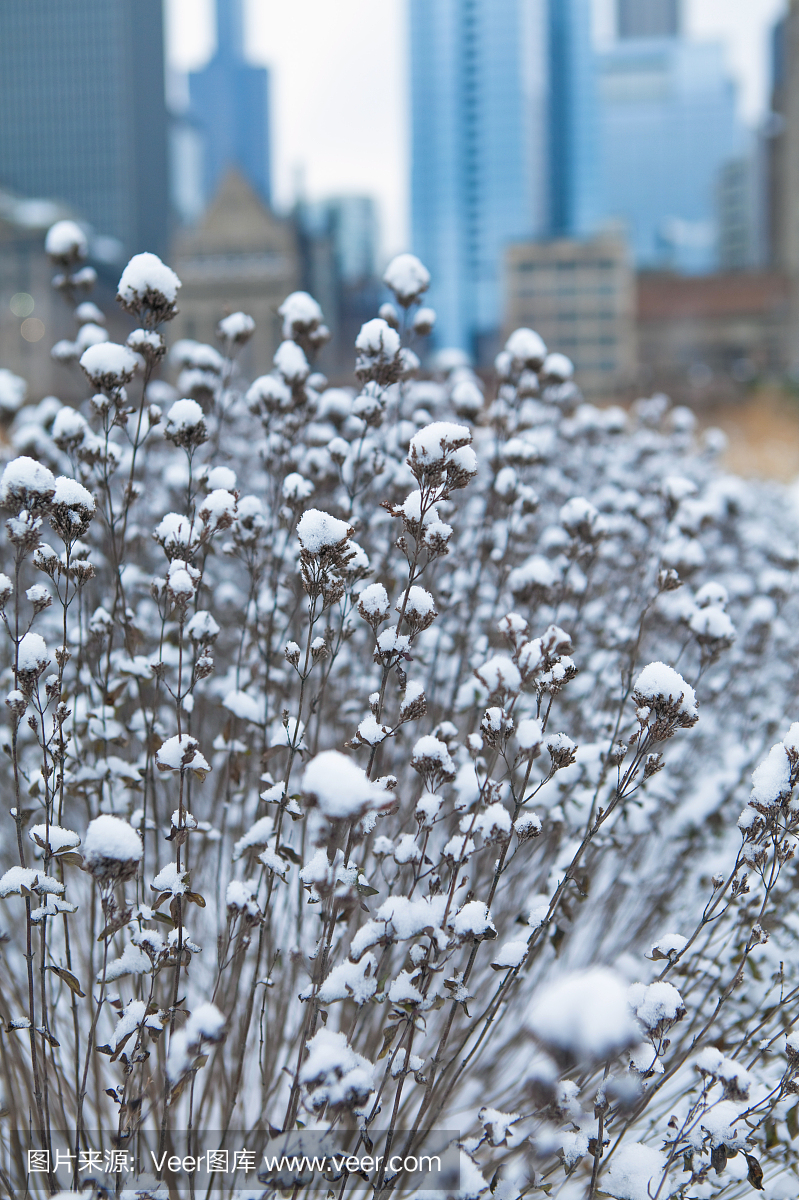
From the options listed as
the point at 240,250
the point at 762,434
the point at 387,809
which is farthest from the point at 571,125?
the point at 387,809

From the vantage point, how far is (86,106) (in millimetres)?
81562

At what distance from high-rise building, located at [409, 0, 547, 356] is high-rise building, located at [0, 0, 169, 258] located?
31904 mm

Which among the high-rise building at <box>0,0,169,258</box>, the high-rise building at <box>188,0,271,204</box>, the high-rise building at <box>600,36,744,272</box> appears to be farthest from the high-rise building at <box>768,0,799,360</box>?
the high-rise building at <box>188,0,271,204</box>

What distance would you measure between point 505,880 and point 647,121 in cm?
16777

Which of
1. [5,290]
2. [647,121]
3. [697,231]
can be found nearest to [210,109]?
[647,121]

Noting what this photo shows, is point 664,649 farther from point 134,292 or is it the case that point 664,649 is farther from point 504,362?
point 134,292

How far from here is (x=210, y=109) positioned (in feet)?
550

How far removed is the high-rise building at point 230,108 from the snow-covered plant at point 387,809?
174998mm

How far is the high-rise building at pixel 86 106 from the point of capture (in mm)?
80312

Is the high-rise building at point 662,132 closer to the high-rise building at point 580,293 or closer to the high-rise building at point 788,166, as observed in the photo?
the high-rise building at point 788,166

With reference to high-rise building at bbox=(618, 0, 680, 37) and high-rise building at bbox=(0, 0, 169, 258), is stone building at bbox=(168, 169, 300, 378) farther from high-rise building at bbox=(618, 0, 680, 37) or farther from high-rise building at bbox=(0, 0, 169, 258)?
high-rise building at bbox=(618, 0, 680, 37)

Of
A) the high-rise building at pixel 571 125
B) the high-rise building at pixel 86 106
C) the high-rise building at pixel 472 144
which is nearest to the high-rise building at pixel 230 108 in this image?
the high-rise building at pixel 472 144

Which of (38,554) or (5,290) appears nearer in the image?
(38,554)

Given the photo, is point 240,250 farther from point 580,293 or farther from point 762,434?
point 762,434
